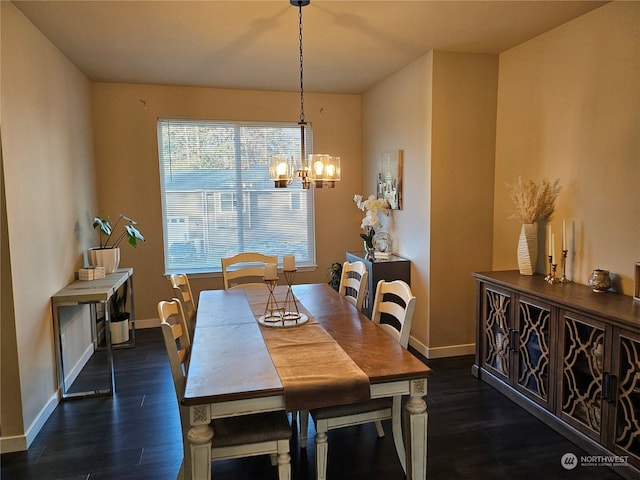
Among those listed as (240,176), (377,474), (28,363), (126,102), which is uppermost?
(126,102)

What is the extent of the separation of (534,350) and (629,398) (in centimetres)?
71

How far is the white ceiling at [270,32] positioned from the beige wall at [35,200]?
0.26 metres

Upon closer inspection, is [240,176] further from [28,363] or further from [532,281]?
[532,281]

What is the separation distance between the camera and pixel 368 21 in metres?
2.97

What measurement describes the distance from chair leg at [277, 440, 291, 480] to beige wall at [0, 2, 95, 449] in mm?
1725

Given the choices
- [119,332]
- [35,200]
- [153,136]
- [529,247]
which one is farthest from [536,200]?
[119,332]

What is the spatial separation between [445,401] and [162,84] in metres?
4.12

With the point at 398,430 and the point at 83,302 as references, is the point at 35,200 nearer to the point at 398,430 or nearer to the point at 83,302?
the point at 83,302

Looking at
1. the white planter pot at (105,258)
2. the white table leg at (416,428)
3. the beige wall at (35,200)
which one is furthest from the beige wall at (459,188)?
the beige wall at (35,200)

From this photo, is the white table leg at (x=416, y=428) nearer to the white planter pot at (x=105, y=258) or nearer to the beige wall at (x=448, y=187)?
the beige wall at (x=448, y=187)

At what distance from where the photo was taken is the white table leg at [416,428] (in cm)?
186


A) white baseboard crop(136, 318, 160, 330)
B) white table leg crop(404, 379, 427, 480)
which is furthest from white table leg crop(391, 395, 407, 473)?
white baseboard crop(136, 318, 160, 330)

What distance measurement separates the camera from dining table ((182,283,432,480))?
167 cm

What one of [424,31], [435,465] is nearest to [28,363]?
[435,465]
